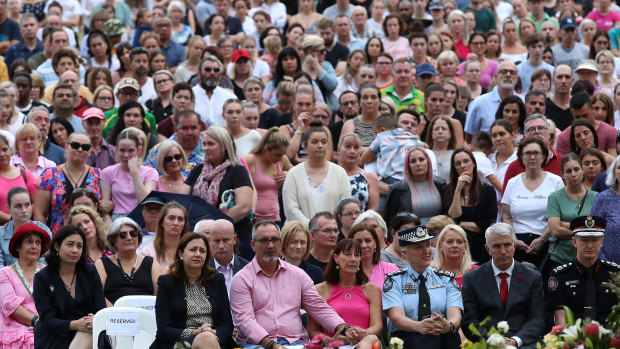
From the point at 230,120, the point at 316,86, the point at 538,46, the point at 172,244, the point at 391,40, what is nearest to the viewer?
the point at 172,244

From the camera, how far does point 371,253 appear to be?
9516mm

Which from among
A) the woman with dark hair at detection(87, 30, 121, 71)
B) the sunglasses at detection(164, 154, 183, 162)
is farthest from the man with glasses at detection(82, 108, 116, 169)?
the woman with dark hair at detection(87, 30, 121, 71)

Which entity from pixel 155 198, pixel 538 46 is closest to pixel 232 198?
Answer: pixel 155 198

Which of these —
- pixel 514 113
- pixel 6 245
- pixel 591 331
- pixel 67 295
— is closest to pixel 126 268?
pixel 67 295

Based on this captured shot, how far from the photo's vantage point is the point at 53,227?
10.9 m

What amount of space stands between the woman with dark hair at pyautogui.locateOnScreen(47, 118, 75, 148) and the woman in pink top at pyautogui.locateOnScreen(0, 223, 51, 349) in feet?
10.3

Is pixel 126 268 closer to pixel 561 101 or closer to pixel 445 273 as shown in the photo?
pixel 445 273

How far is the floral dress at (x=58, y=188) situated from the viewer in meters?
10.9

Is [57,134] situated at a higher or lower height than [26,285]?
higher

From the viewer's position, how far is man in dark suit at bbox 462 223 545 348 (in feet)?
29.2

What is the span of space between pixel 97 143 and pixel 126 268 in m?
3.19

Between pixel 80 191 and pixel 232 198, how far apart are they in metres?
1.42

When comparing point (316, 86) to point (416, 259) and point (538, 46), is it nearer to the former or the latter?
point (538, 46)

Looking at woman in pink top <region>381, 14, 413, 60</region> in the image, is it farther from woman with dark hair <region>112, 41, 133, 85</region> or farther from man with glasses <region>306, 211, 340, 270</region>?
man with glasses <region>306, 211, 340, 270</region>
